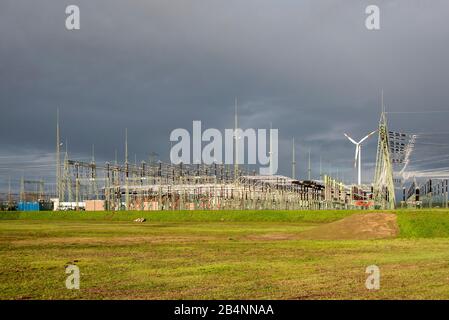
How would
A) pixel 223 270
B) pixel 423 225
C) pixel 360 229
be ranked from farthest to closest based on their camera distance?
pixel 423 225 → pixel 360 229 → pixel 223 270

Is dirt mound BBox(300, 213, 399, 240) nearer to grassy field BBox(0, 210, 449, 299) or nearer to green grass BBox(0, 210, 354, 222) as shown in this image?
grassy field BBox(0, 210, 449, 299)

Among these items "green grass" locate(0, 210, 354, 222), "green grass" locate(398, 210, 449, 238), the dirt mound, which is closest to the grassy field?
the dirt mound

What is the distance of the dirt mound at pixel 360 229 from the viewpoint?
47469 mm

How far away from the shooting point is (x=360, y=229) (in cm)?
4853

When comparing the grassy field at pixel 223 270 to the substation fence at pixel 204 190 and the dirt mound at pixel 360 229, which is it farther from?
the substation fence at pixel 204 190

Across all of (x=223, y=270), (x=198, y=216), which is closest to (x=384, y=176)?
(x=198, y=216)

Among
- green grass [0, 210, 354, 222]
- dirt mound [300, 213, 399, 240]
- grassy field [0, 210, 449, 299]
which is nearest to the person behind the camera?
grassy field [0, 210, 449, 299]

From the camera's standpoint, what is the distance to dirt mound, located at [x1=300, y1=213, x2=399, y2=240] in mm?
47469

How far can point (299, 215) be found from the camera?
86.6m

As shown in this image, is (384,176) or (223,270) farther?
(384,176)

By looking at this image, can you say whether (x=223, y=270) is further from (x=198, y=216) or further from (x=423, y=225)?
(x=198, y=216)

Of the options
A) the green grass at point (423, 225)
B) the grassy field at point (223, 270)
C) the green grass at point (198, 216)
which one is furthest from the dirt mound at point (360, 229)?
the green grass at point (198, 216)
